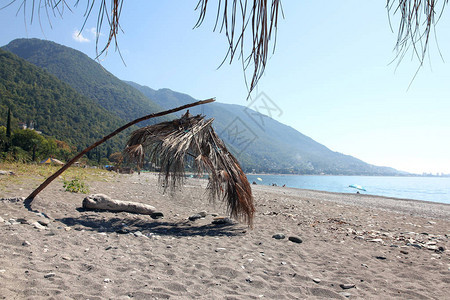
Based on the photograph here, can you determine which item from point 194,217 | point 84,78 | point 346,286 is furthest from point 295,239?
point 84,78

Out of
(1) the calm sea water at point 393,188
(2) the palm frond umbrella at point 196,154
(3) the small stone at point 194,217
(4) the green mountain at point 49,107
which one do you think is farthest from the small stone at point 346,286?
(4) the green mountain at point 49,107

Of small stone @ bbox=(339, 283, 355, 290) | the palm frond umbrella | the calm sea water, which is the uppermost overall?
the palm frond umbrella

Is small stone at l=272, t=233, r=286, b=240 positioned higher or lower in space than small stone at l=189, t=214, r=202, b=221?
higher

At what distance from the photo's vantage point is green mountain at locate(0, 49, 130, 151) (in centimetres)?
Answer: 6234

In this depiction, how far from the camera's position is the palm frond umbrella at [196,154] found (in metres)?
6.28

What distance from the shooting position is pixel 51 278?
2.87 m

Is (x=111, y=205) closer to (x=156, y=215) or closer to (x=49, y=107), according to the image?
(x=156, y=215)

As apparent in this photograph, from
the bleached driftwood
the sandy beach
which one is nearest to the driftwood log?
the bleached driftwood

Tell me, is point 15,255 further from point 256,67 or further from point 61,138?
point 61,138

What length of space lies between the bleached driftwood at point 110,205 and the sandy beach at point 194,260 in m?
0.25

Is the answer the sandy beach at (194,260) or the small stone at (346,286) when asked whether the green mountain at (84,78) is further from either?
the small stone at (346,286)

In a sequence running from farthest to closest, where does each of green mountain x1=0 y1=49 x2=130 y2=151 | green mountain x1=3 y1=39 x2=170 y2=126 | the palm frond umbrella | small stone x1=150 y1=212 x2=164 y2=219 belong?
1. green mountain x1=3 y1=39 x2=170 y2=126
2. green mountain x1=0 y1=49 x2=130 y2=151
3. small stone x1=150 y1=212 x2=164 y2=219
4. the palm frond umbrella

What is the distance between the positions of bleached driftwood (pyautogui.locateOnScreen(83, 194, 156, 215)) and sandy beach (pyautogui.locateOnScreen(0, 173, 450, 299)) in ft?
0.82

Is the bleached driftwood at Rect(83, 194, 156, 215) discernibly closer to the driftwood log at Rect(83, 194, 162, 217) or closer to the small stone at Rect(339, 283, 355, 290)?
the driftwood log at Rect(83, 194, 162, 217)
